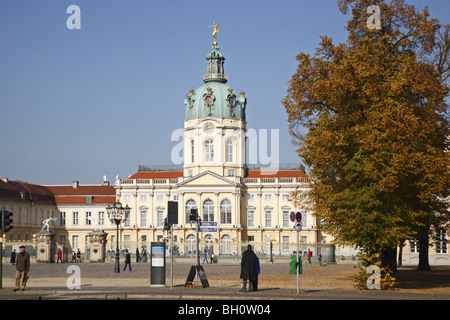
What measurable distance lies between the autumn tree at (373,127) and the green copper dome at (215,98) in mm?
68126

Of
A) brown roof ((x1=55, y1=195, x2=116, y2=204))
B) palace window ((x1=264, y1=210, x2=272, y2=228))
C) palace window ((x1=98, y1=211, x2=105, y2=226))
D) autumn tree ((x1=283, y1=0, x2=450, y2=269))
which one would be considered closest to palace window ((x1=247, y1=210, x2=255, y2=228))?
palace window ((x1=264, y1=210, x2=272, y2=228))

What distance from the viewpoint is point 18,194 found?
98750mm

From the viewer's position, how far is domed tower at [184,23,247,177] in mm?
100438

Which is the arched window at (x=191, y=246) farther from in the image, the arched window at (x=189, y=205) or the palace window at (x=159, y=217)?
the palace window at (x=159, y=217)

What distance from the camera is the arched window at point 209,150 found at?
10075cm

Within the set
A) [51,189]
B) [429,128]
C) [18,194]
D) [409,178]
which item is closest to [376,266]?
[409,178]

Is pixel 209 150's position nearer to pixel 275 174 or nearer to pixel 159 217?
pixel 275 174

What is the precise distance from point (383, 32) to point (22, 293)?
19.5m

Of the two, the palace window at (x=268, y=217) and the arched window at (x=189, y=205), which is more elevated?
the arched window at (x=189, y=205)

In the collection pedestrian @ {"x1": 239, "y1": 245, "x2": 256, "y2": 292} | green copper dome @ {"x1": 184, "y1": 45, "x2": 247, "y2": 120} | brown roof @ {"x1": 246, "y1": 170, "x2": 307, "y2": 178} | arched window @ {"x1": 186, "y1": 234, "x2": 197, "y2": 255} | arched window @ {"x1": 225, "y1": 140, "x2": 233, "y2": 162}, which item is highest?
green copper dome @ {"x1": 184, "y1": 45, "x2": 247, "y2": 120}

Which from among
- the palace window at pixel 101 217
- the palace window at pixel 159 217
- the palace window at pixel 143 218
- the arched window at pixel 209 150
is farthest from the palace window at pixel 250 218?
the palace window at pixel 101 217

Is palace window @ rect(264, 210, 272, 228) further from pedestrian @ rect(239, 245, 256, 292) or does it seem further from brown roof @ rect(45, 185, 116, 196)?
pedestrian @ rect(239, 245, 256, 292)

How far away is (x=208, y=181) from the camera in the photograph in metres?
99.3
